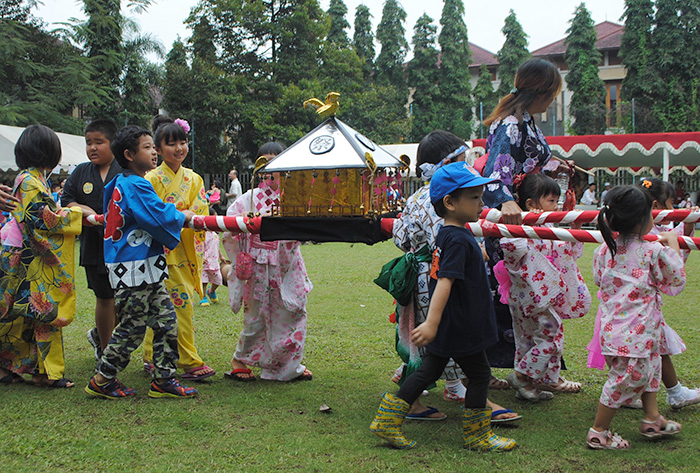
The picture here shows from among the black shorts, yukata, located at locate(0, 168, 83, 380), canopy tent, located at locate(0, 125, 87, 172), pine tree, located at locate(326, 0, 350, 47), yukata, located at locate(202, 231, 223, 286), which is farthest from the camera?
pine tree, located at locate(326, 0, 350, 47)

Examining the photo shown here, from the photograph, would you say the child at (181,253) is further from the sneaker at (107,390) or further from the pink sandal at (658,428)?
the pink sandal at (658,428)

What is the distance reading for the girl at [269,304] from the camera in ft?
15.1

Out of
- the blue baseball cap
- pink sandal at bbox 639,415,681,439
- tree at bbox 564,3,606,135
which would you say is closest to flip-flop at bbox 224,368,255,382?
the blue baseball cap

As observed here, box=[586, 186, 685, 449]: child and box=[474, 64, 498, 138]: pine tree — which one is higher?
box=[474, 64, 498, 138]: pine tree

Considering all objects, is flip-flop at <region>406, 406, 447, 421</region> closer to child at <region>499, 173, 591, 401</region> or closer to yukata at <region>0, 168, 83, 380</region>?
child at <region>499, 173, 591, 401</region>

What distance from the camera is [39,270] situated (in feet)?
14.6

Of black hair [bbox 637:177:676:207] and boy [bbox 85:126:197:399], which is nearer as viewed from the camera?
boy [bbox 85:126:197:399]

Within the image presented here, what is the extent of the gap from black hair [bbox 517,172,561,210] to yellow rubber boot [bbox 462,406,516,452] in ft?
5.14

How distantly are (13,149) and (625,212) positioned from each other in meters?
14.8

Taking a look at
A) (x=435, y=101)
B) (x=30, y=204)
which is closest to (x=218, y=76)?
(x=435, y=101)

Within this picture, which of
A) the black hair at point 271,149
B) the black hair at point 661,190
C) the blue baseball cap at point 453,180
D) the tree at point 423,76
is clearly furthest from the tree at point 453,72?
the blue baseball cap at point 453,180

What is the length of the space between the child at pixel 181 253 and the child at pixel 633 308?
282cm

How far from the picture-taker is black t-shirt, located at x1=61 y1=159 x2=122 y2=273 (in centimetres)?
473

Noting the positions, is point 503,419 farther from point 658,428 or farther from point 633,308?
point 633,308
